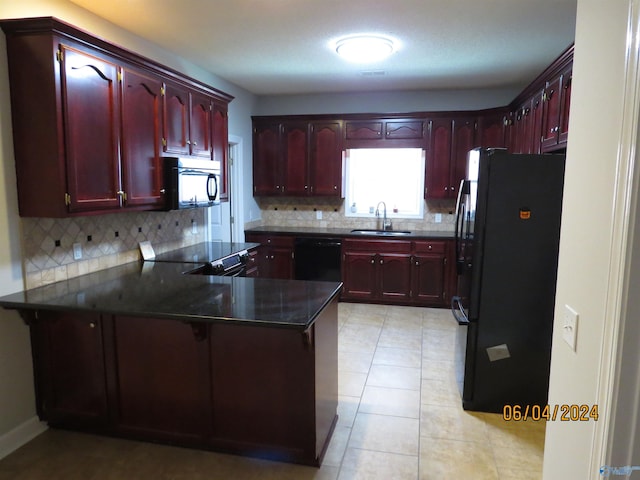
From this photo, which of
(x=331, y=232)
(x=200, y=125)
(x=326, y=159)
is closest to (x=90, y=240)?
(x=200, y=125)

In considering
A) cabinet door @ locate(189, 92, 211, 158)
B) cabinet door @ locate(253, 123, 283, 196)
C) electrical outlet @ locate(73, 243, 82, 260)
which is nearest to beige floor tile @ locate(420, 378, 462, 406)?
electrical outlet @ locate(73, 243, 82, 260)

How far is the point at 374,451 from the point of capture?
250 cm

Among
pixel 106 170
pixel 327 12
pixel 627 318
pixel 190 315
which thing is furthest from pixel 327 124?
pixel 627 318

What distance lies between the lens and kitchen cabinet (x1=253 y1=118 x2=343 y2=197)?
5684 millimetres

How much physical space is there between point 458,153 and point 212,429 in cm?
424

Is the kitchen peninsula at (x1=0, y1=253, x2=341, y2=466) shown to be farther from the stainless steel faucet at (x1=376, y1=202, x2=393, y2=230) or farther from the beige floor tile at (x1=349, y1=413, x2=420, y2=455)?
the stainless steel faucet at (x1=376, y1=202, x2=393, y2=230)

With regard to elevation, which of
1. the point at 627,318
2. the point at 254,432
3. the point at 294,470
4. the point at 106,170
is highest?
the point at 106,170

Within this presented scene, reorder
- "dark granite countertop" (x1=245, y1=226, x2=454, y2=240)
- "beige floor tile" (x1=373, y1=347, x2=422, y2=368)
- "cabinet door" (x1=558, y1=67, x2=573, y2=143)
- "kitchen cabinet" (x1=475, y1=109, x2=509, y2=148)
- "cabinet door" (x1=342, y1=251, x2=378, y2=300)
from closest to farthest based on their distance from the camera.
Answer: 1. "cabinet door" (x1=558, y1=67, x2=573, y2=143)
2. "beige floor tile" (x1=373, y1=347, x2=422, y2=368)
3. "kitchen cabinet" (x1=475, y1=109, x2=509, y2=148)
4. "dark granite countertop" (x1=245, y1=226, x2=454, y2=240)
5. "cabinet door" (x1=342, y1=251, x2=378, y2=300)

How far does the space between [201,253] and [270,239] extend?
5.88 feet

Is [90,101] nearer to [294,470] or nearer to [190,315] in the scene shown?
[190,315]

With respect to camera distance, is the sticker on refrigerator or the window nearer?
the sticker on refrigerator

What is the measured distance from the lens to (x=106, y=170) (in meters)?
2.75

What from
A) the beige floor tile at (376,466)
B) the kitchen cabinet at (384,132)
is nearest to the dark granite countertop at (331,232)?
the kitchen cabinet at (384,132)

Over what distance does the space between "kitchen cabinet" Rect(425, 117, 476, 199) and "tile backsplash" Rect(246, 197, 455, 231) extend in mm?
364
